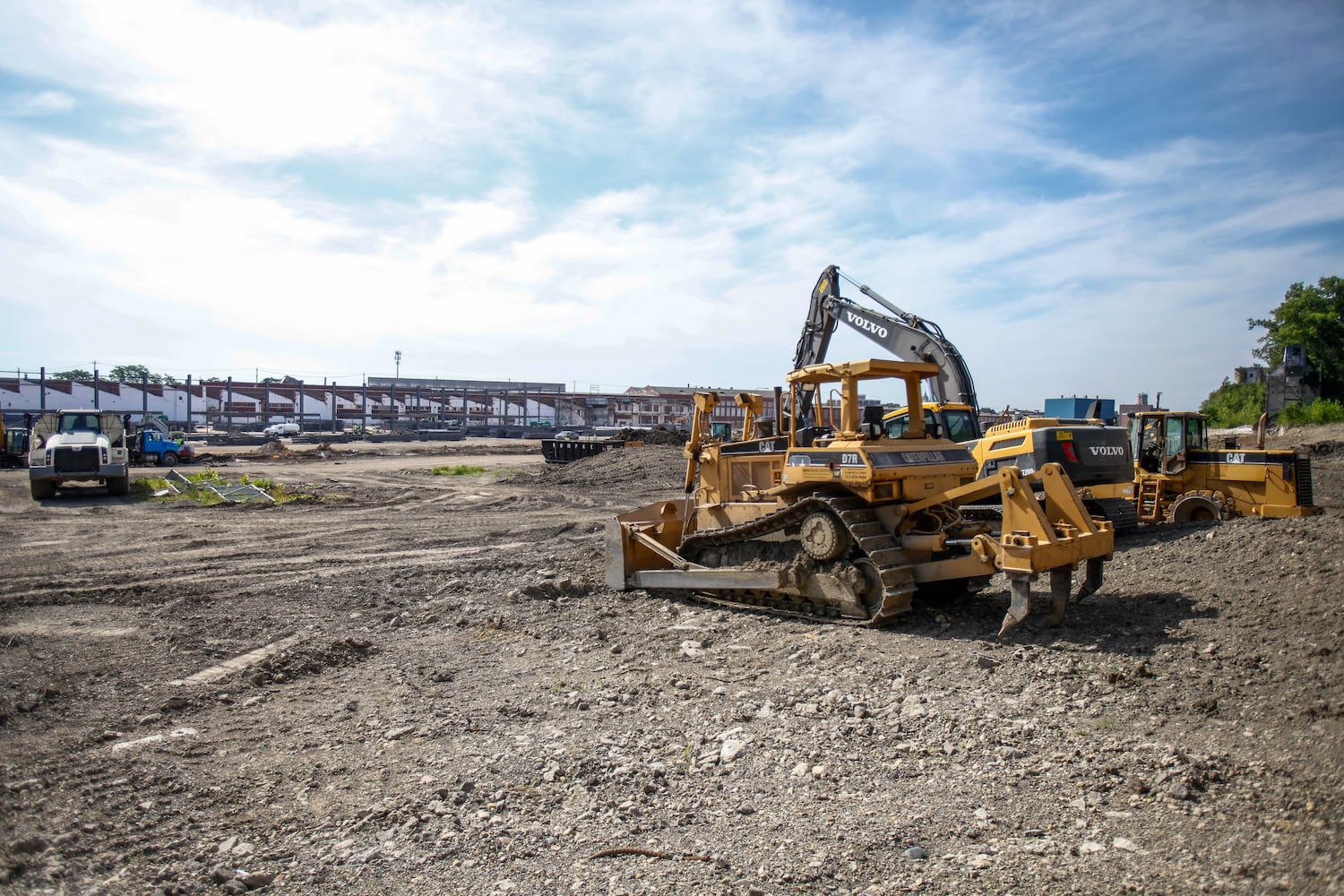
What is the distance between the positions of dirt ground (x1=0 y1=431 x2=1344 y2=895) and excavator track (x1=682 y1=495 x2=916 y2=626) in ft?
0.88

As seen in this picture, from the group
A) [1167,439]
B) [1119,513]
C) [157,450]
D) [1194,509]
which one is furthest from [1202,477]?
[157,450]

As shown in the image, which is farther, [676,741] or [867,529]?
[867,529]

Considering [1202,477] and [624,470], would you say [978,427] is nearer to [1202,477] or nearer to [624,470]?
[1202,477]

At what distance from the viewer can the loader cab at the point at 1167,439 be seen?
13641mm

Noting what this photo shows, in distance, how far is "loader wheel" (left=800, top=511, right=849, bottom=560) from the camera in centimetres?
780

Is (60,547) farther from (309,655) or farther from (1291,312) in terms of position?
(1291,312)

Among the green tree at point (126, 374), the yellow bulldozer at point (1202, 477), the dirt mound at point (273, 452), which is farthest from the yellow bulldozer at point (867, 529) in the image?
the green tree at point (126, 374)

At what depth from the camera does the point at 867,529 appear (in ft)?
25.2

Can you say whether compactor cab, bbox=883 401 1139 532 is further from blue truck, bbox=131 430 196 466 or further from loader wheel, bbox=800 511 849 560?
blue truck, bbox=131 430 196 466

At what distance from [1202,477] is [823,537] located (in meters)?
9.17

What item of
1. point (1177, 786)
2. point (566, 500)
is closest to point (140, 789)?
point (1177, 786)

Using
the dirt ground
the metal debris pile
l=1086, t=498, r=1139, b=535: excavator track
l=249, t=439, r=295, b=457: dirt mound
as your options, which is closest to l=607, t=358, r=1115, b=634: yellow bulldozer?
the dirt ground

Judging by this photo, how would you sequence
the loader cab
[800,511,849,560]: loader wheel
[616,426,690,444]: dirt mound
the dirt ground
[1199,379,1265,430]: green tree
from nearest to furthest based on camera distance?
the dirt ground < [800,511,849,560]: loader wheel < the loader cab < [616,426,690,444]: dirt mound < [1199,379,1265,430]: green tree

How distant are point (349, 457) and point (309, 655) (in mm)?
34950
